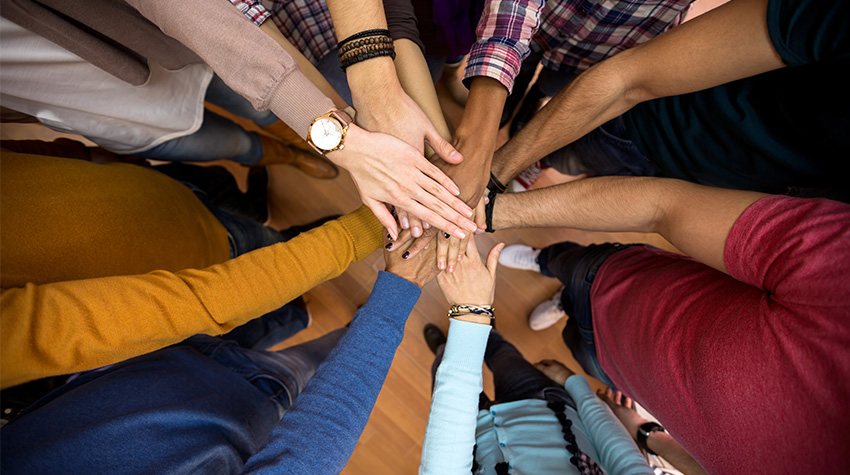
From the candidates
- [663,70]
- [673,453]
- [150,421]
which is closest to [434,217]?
[663,70]

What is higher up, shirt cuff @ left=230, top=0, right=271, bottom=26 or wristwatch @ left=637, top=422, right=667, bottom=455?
shirt cuff @ left=230, top=0, right=271, bottom=26

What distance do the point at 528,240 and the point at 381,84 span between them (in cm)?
129

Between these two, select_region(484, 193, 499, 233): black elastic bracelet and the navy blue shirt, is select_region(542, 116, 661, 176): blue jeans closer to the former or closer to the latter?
the navy blue shirt

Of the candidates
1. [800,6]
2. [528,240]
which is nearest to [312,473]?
[800,6]

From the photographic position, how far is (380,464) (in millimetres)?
1716

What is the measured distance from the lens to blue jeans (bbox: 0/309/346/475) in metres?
0.58

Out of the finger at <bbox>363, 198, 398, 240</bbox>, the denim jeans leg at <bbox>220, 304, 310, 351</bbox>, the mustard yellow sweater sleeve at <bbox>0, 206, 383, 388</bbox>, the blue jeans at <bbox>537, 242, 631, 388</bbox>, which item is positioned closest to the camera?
the mustard yellow sweater sleeve at <bbox>0, 206, 383, 388</bbox>

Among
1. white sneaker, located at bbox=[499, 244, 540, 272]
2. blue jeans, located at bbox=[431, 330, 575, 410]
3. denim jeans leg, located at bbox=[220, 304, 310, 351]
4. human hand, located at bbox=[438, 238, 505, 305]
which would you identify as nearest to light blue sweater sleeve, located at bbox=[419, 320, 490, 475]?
human hand, located at bbox=[438, 238, 505, 305]

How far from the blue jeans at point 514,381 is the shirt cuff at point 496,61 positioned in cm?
90

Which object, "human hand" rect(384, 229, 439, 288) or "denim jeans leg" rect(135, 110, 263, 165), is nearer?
"human hand" rect(384, 229, 439, 288)

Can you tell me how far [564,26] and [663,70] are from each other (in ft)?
1.25

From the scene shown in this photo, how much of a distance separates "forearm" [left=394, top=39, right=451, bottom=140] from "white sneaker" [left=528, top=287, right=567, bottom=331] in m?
1.15

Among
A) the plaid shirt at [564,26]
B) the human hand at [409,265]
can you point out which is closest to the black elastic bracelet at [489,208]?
the human hand at [409,265]

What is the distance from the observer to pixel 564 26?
104 centimetres
